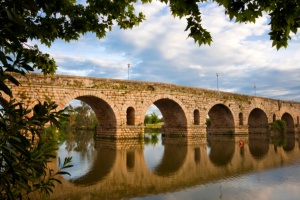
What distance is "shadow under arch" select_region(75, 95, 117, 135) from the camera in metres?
19.6

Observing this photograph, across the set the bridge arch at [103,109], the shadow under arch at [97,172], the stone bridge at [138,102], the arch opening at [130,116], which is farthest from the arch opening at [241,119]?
the shadow under arch at [97,172]

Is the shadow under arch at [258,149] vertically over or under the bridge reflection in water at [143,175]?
under

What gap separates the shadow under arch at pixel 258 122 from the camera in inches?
1251

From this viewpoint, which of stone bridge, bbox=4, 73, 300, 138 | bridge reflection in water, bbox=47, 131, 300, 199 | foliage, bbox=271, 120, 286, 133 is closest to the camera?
bridge reflection in water, bbox=47, 131, 300, 199

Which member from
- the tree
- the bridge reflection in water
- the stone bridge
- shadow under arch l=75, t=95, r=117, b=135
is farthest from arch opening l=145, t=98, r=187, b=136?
the tree

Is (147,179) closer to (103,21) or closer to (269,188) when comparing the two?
(269,188)

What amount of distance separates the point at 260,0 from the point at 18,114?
274cm

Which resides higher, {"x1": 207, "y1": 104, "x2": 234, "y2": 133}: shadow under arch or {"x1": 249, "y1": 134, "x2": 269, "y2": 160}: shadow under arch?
{"x1": 207, "y1": 104, "x2": 234, "y2": 133}: shadow under arch

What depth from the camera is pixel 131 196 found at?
235 inches

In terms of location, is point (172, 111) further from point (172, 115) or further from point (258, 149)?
point (258, 149)

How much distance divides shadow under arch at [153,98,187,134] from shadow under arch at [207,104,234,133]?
5801 millimetres

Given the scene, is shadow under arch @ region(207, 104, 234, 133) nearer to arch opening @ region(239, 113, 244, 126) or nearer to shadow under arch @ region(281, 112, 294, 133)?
arch opening @ region(239, 113, 244, 126)

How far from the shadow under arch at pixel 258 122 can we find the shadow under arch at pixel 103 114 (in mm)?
19349

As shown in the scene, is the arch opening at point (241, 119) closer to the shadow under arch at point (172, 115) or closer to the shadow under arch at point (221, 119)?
the shadow under arch at point (221, 119)
